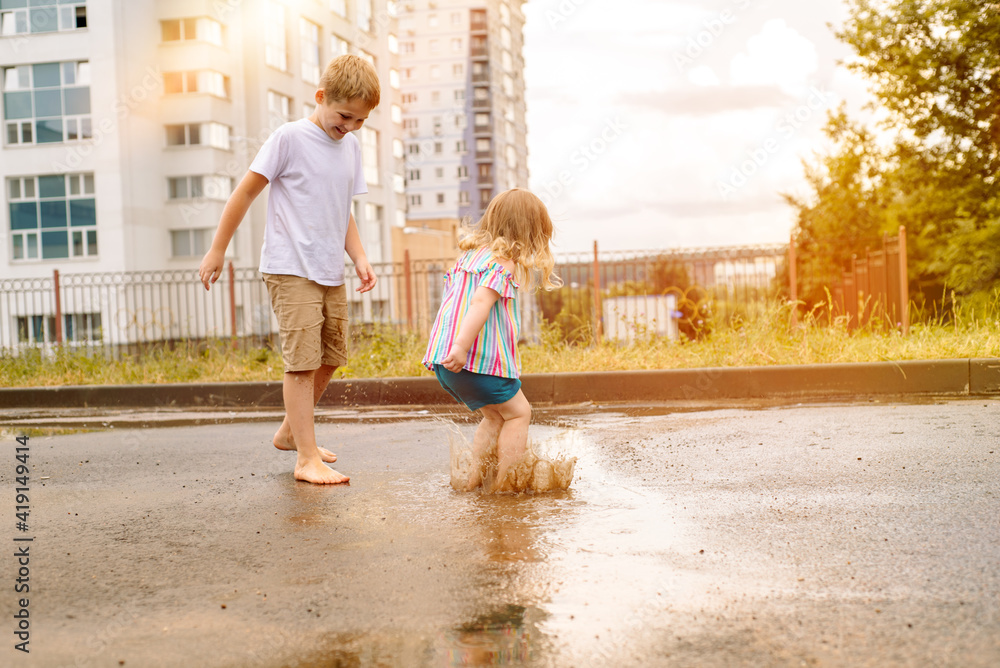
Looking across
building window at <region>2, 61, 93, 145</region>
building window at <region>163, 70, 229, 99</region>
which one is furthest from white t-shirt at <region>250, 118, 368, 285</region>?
building window at <region>163, 70, 229, 99</region>

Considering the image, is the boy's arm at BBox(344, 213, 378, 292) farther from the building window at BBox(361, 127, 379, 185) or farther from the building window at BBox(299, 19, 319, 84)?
the building window at BBox(361, 127, 379, 185)

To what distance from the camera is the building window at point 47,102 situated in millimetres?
35469

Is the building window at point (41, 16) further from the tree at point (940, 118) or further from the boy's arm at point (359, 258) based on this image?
the boy's arm at point (359, 258)

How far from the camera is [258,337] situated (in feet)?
43.7

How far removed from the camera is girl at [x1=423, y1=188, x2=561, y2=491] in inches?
154

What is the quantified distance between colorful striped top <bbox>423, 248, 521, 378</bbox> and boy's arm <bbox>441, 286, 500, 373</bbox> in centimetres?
4

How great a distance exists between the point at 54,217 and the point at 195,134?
6.43 meters

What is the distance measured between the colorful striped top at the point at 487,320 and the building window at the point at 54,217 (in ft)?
116

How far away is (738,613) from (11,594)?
204cm

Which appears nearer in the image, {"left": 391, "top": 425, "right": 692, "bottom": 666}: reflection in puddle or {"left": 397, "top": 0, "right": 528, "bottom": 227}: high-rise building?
{"left": 391, "top": 425, "right": 692, "bottom": 666}: reflection in puddle

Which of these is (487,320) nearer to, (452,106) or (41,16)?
(41,16)

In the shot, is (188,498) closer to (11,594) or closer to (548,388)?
(11,594)

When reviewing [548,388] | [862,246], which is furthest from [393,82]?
[548,388]

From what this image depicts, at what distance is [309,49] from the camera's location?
4403cm
